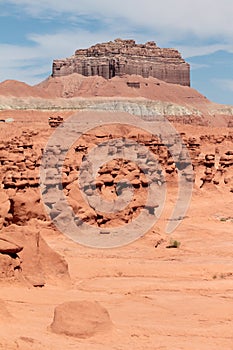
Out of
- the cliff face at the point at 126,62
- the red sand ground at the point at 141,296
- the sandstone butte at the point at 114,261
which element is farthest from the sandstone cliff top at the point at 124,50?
the red sand ground at the point at 141,296

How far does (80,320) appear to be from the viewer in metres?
6.14

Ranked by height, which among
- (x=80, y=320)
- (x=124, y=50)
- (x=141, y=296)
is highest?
(x=124, y=50)

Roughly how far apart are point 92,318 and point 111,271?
370 centimetres

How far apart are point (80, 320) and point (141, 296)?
2153mm

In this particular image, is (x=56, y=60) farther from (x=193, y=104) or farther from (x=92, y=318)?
(x=92, y=318)

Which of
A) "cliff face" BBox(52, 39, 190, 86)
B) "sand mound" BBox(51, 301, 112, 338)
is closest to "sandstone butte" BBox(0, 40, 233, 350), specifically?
"sand mound" BBox(51, 301, 112, 338)

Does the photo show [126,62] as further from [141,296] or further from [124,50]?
[141,296]

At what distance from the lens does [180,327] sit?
22.1ft

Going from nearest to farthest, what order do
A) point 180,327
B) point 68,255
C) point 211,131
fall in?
point 180,327 < point 68,255 < point 211,131

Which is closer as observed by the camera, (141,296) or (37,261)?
(141,296)

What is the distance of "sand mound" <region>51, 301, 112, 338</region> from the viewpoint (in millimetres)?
6043

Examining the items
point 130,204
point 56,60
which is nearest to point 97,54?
point 56,60

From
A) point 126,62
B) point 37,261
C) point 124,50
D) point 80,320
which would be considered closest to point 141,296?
point 37,261

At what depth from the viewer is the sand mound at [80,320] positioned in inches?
238
